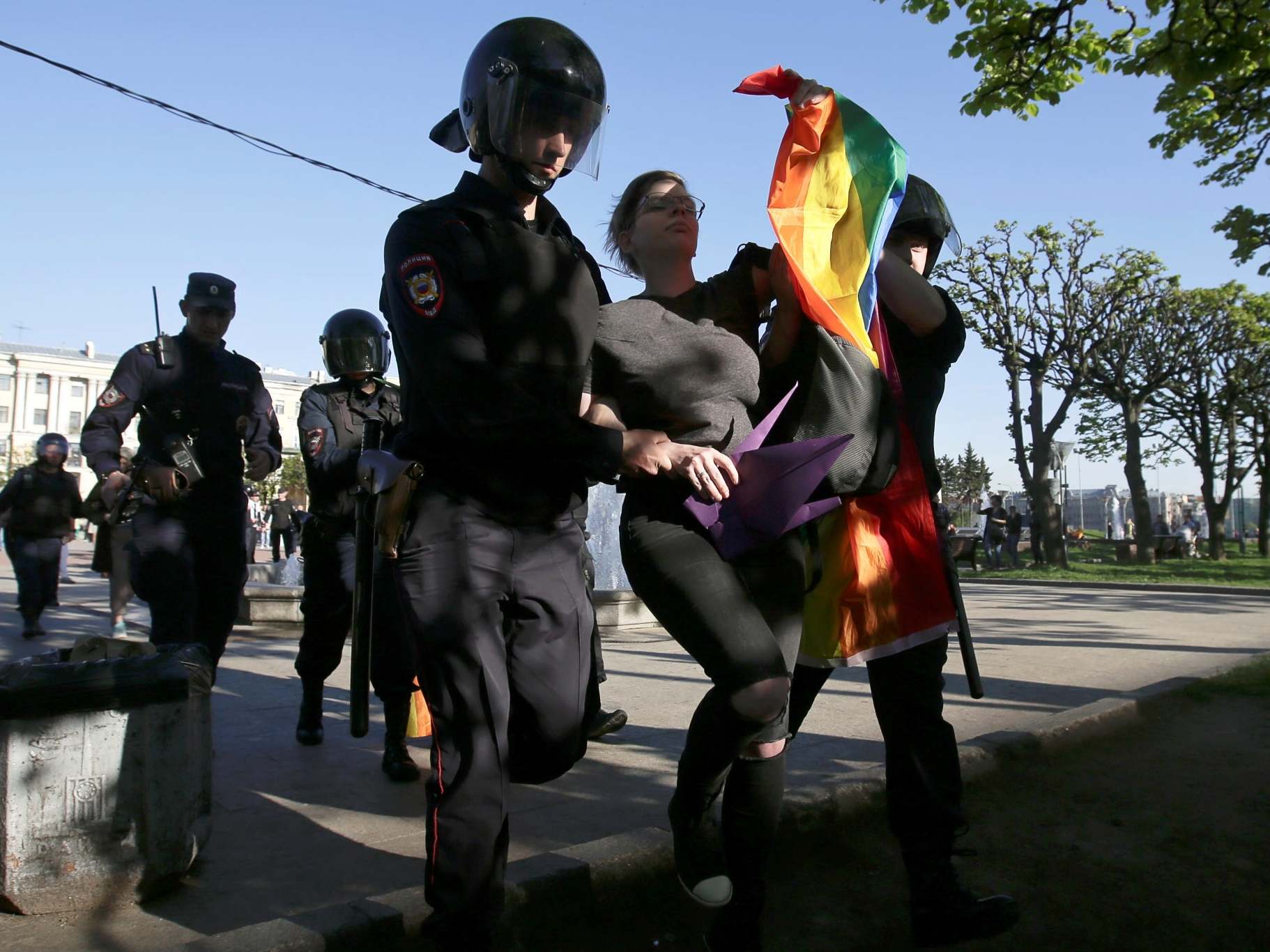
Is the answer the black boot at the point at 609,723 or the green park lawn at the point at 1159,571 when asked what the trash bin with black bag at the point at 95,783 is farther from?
the green park lawn at the point at 1159,571

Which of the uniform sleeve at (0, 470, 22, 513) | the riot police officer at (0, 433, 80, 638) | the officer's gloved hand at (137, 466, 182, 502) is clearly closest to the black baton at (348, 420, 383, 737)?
the officer's gloved hand at (137, 466, 182, 502)

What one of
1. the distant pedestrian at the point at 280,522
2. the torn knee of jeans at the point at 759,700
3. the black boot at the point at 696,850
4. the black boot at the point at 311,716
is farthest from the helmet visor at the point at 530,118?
the distant pedestrian at the point at 280,522

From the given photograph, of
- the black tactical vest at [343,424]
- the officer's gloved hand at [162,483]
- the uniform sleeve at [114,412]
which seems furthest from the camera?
the black tactical vest at [343,424]

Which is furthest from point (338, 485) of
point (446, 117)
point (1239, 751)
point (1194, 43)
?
point (1194, 43)

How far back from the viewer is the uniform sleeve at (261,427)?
4.61 metres

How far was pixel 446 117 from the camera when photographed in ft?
9.07

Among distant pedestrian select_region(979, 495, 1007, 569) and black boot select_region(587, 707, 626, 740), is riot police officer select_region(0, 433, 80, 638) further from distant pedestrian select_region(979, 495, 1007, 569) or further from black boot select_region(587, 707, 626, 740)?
distant pedestrian select_region(979, 495, 1007, 569)

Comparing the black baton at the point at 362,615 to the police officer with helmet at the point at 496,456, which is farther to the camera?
the black baton at the point at 362,615

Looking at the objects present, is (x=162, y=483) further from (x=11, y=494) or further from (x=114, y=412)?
(x=11, y=494)

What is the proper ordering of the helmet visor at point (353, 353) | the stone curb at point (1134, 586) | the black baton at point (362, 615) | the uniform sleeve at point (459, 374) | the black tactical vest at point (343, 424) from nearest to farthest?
the uniform sleeve at point (459, 374), the black baton at point (362, 615), the black tactical vest at point (343, 424), the helmet visor at point (353, 353), the stone curb at point (1134, 586)

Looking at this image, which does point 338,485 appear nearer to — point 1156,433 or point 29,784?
point 29,784

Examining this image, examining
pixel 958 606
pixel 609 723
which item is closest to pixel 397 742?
pixel 609 723

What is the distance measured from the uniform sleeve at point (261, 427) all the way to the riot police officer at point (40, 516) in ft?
19.2

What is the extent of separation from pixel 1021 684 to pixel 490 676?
216 inches
